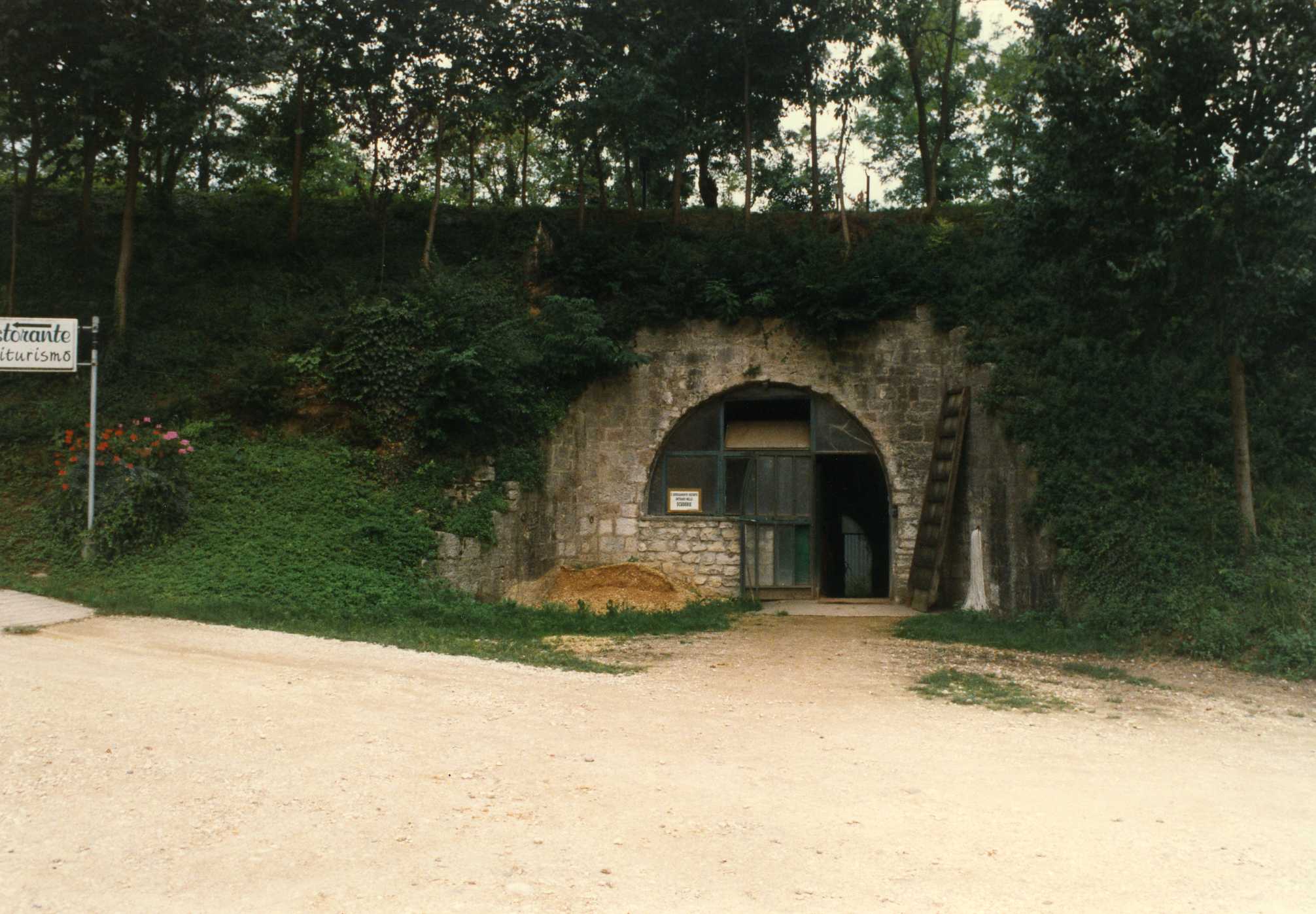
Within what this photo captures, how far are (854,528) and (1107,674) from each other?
1292 centimetres

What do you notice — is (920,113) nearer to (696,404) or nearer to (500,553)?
(696,404)

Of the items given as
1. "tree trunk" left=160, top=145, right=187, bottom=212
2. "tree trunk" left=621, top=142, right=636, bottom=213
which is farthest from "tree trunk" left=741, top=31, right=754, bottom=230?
"tree trunk" left=160, top=145, right=187, bottom=212

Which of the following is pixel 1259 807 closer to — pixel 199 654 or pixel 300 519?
pixel 199 654

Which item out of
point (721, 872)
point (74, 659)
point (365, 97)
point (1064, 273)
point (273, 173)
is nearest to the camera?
point (721, 872)

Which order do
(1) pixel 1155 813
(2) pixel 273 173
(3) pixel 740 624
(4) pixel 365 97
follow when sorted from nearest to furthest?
(1) pixel 1155 813
(3) pixel 740 624
(4) pixel 365 97
(2) pixel 273 173

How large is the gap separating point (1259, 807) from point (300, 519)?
1024 centimetres

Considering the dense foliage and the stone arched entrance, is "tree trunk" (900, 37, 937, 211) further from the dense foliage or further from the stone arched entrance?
the stone arched entrance

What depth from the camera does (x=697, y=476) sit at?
1608 centimetres

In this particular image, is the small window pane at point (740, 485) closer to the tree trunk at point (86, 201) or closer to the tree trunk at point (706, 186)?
the tree trunk at point (706, 186)

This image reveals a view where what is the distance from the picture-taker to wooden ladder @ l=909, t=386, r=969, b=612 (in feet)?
46.7

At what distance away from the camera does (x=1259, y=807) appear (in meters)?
4.96

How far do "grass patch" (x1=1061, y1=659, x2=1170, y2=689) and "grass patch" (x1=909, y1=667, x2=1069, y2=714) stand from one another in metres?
0.93

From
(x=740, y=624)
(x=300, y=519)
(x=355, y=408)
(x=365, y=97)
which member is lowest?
(x=740, y=624)

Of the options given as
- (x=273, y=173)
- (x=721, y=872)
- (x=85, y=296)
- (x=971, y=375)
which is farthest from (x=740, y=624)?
(x=273, y=173)
